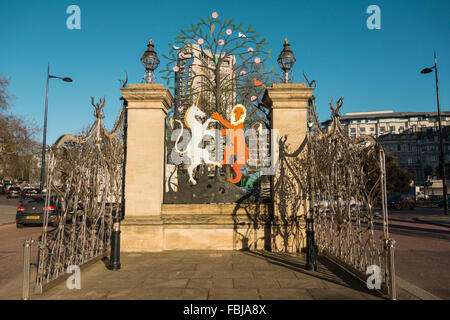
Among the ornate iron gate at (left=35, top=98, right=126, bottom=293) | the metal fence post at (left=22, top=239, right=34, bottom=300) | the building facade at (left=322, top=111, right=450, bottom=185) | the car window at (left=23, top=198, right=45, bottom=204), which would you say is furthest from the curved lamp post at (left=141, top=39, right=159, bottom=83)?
the building facade at (left=322, top=111, right=450, bottom=185)

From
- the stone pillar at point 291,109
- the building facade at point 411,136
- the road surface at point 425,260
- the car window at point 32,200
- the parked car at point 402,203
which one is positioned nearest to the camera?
the road surface at point 425,260

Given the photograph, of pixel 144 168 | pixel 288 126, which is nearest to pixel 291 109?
pixel 288 126

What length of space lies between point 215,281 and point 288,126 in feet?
14.0

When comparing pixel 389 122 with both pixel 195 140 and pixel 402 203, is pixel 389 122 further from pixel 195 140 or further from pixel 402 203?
pixel 195 140

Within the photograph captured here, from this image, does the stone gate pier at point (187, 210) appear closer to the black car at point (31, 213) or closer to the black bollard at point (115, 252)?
the black bollard at point (115, 252)

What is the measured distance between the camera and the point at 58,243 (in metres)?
5.29

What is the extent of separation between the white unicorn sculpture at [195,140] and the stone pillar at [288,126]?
68.5 inches

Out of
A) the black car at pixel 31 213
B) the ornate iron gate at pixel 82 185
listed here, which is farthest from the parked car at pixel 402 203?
the black car at pixel 31 213

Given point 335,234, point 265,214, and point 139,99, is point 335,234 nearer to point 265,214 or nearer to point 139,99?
point 265,214

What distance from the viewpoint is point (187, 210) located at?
24.2ft

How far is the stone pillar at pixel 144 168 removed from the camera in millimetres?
7109
